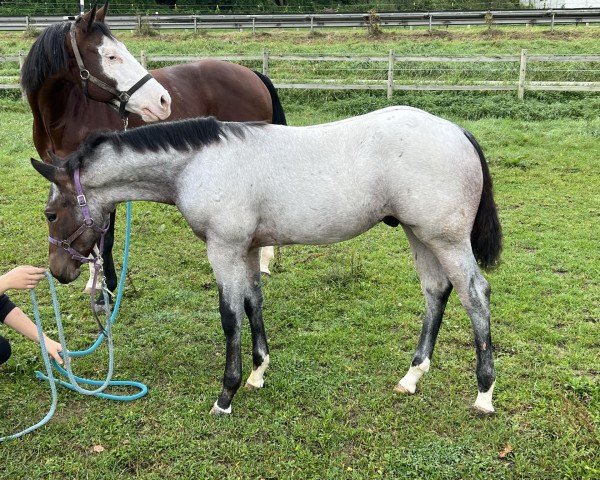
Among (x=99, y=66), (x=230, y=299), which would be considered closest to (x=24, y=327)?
(x=230, y=299)

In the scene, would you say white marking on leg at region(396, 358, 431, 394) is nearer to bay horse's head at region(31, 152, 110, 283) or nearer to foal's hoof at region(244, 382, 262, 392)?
foal's hoof at region(244, 382, 262, 392)

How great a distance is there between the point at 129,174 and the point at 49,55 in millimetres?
1979

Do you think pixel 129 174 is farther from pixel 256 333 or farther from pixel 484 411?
pixel 484 411

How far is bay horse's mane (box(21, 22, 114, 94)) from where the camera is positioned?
441cm

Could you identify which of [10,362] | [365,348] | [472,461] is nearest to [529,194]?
[365,348]

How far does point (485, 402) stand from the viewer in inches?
136

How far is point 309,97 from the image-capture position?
13867 millimetres

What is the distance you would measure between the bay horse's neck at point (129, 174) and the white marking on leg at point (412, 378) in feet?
6.44

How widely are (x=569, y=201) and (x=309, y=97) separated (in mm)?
7949

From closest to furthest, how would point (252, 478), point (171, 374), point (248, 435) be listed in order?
point (252, 478) < point (248, 435) < point (171, 374)

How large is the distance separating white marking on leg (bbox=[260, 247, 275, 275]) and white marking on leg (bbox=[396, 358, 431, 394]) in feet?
7.70

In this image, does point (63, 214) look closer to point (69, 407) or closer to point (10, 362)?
point (69, 407)

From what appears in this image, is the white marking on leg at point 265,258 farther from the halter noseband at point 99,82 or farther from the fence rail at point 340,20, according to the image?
the fence rail at point 340,20

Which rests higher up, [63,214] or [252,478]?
[63,214]
